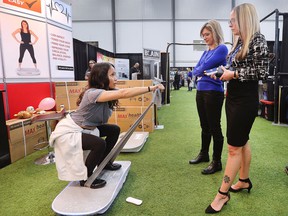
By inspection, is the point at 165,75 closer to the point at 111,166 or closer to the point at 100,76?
the point at 111,166

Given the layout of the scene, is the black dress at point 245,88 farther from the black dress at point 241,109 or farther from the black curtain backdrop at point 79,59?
the black curtain backdrop at point 79,59

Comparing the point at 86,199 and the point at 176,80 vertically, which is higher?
the point at 176,80

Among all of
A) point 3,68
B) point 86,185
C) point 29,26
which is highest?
point 29,26

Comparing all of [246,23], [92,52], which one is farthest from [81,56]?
[246,23]

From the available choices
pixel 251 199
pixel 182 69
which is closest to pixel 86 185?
pixel 251 199

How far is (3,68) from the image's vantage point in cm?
311

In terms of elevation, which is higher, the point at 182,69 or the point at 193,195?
the point at 182,69

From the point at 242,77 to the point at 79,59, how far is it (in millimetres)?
6629

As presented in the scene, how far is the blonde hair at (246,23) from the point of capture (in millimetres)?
1421

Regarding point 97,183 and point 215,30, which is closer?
point 97,183

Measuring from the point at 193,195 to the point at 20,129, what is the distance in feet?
7.40

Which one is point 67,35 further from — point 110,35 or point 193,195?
point 110,35

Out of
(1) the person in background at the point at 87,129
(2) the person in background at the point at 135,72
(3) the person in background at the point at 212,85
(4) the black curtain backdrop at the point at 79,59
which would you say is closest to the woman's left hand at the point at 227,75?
(1) the person in background at the point at 87,129

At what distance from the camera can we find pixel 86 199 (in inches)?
67.6
